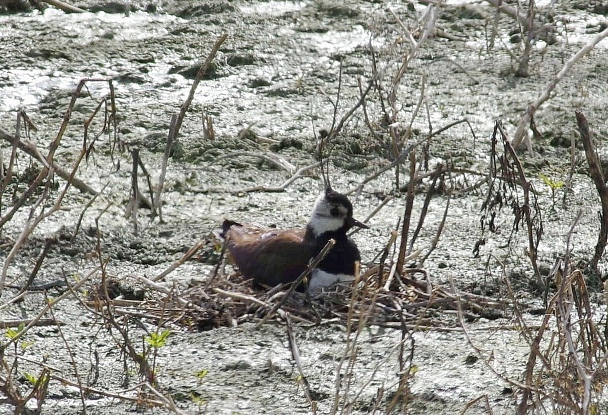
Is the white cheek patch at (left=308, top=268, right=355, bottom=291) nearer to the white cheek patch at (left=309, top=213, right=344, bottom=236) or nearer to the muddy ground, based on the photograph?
the white cheek patch at (left=309, top=213, right=344, bottom=236)

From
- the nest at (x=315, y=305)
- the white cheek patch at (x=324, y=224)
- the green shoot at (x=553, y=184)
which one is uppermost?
the white cheek patch at (x=324, y=224)

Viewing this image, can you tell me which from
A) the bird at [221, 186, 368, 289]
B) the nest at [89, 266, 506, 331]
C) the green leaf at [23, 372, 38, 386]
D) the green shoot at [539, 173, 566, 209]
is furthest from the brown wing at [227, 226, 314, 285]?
the green shoot at [539, 173, 566, 209]

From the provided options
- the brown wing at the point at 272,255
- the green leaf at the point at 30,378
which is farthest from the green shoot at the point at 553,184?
the green leaf at the point at 30,378

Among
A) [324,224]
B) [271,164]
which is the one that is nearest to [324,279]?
[324,224]

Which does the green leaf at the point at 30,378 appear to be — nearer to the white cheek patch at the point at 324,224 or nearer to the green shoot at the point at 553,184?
the white cheek patch at the point at 324,224

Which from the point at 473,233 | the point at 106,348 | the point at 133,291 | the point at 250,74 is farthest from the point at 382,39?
the point at 106,348

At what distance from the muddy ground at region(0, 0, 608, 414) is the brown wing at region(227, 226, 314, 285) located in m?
0.28

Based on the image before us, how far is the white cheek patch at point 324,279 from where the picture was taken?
20.6ft

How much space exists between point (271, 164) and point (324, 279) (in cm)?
202

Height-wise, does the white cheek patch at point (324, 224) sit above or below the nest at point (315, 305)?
above

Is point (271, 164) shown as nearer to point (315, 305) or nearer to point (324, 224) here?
point (324, 224)

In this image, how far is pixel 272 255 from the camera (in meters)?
6.41

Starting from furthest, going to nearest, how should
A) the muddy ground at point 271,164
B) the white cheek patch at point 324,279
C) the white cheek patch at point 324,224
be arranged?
the white cheek patch at point 324,224 < the white cheek patch at point 324,279 < the muddy ground at point 271,164

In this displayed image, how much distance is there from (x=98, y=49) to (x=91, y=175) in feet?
7.11
